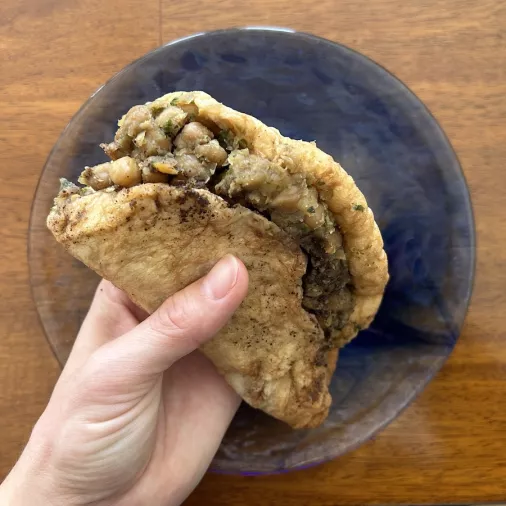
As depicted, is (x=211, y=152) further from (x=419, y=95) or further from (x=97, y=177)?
(x=419, y=95)

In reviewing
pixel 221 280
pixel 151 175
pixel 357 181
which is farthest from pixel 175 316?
pixel 357 181

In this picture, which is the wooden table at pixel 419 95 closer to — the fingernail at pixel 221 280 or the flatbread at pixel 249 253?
the flatbread at pixel 249 253

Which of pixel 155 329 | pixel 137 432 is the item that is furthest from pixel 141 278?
pixel 137 432

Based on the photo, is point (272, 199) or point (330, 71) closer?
point (272, 199)

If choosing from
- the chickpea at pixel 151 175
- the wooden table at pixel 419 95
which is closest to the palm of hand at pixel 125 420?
the wooden table at pixel 419 95

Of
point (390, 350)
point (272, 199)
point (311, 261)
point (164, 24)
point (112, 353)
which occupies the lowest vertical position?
point (390, 350)

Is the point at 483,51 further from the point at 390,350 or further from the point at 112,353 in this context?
the point at 112,353
